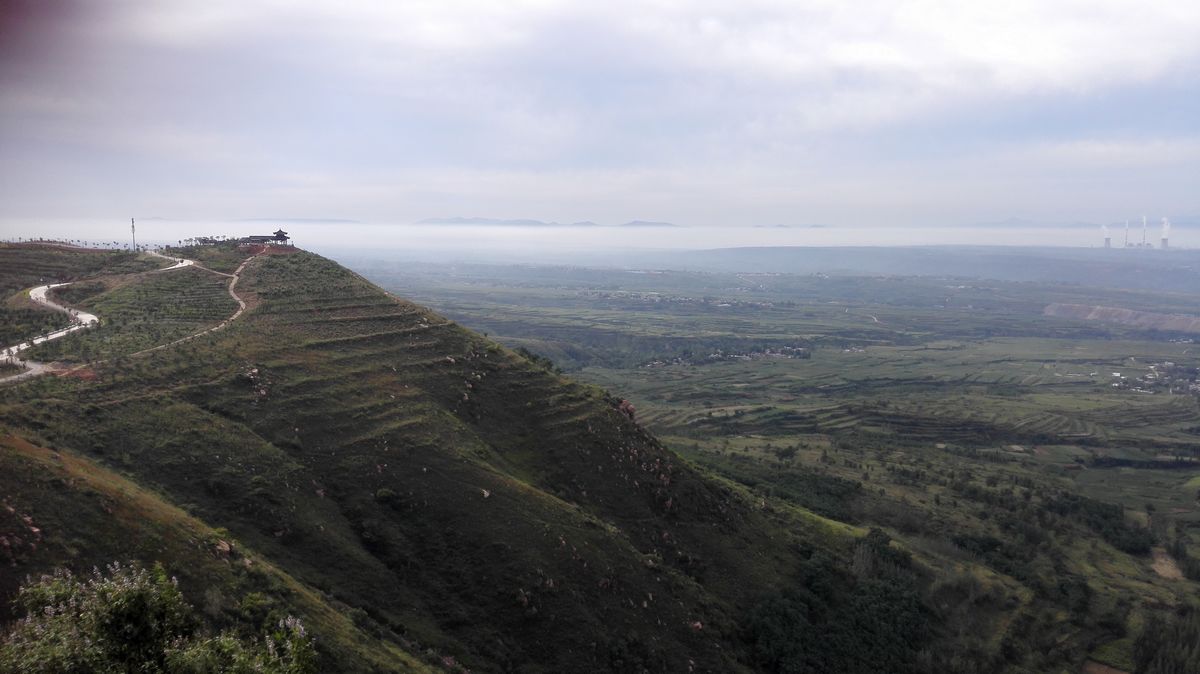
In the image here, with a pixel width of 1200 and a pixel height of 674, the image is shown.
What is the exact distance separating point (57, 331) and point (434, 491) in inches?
1497

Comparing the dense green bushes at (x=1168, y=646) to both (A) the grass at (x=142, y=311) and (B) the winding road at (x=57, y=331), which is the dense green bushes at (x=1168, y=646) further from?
(A) the grass at (x=142, y=311)

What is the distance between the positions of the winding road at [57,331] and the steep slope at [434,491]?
2700 mm

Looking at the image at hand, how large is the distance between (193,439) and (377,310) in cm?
2813

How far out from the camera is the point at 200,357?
48.1 meters

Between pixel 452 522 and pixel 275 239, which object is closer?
pixel 452 522

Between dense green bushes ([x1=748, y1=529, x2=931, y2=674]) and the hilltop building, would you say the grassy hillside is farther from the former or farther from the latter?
the hilltop building

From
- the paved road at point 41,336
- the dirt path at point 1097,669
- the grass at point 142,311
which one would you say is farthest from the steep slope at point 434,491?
the dirt path at point 1097,669

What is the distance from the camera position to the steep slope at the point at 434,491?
115ft

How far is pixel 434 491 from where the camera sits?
41594mm

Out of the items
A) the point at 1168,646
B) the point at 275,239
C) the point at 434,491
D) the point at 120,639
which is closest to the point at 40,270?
the point at 275,239

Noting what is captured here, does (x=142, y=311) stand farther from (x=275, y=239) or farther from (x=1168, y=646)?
(x=1168, y=646)

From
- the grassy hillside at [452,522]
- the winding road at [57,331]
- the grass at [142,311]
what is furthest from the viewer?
the grass at [142,311]

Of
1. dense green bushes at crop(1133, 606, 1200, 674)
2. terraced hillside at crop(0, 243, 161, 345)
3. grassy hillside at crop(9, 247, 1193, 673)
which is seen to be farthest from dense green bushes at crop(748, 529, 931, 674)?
terraced hillside at crop(0, 243, 161, 345)

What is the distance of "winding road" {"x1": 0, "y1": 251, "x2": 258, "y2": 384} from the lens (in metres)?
43.5
